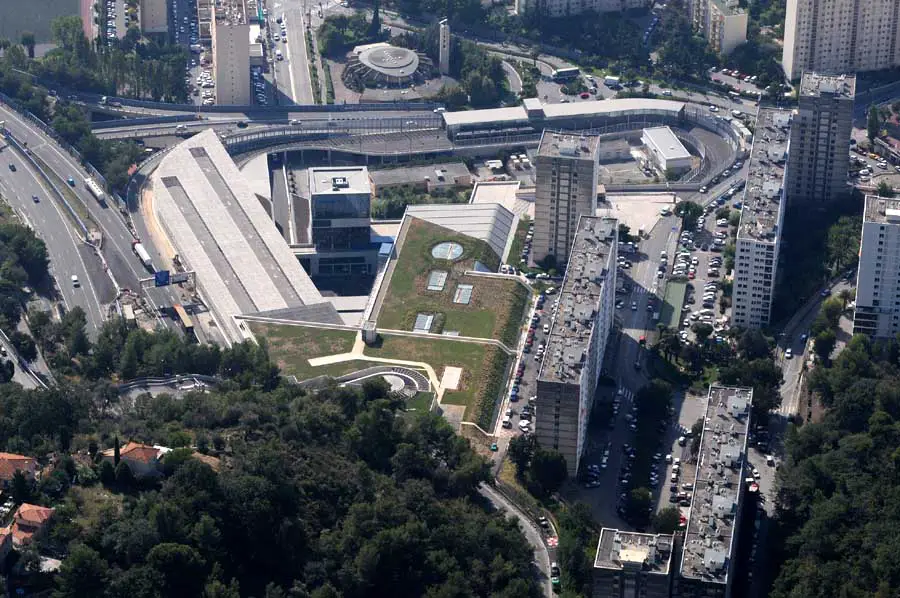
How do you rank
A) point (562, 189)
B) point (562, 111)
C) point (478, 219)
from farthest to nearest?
1. point (562, 111)
2. point (478, 219)
3. point (562, 189)

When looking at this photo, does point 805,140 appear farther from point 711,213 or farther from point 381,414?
point 381,414

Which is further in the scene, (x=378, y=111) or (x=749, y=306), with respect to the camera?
(x=378, y=111)

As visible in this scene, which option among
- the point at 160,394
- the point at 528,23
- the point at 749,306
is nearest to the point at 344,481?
the point at 160,394

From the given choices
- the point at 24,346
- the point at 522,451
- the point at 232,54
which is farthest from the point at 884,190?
the point at 24,346

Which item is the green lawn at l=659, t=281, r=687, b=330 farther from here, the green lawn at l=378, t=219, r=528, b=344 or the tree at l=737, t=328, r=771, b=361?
the green lawn at l=378, t=219, r=528, b=344

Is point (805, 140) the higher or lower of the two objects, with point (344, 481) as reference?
higher

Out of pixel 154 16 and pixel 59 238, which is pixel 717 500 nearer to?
pixel 59 238

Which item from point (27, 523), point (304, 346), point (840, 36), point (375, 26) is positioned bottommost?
point (27, 523)

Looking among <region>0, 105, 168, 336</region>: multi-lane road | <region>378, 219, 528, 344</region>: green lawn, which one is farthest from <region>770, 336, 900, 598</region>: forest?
<region>0, 105, 168, 336</region>: multi-lane road
